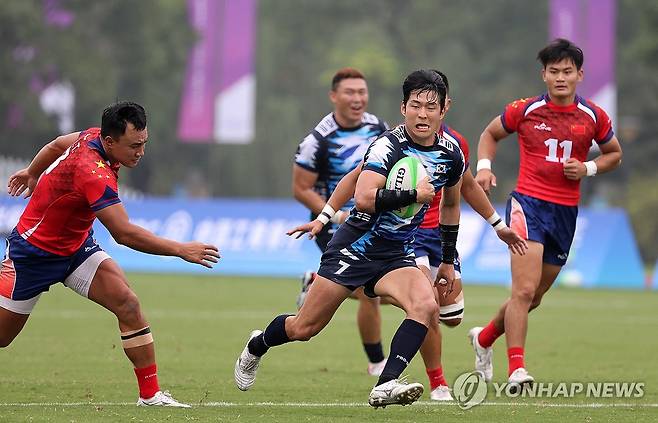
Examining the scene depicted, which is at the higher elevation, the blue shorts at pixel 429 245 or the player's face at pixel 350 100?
the player's face at pixel 350 100

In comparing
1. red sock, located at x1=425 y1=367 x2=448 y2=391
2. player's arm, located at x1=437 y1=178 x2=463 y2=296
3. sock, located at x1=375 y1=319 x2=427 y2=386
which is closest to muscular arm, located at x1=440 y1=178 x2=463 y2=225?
player's arm, located at x1=437 y1=178 x2=463 y2=296

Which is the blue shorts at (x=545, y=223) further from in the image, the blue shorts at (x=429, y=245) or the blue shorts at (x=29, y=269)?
the blue shorts at (x=29, y=269)

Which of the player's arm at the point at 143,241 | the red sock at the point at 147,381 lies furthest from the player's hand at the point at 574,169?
the red sock at the point at 147,381

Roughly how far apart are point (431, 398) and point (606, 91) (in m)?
28.4

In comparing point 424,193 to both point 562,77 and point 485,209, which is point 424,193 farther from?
point 562,77

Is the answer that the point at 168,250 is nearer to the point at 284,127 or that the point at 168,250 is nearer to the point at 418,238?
the point at 418,238

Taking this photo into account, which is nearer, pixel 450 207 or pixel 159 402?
pixel 159 402

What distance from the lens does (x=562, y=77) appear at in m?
11.0

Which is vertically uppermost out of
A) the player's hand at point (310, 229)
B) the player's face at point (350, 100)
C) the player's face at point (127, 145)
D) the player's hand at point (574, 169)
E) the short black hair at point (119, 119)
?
the player's face at point (350, 100)

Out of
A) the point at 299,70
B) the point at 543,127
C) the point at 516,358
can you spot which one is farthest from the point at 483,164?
the point at 299,70

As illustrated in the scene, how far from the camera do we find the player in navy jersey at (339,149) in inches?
488

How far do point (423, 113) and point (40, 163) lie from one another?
9.55 feet

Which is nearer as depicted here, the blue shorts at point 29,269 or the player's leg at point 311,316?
the player's leg at point 311,316

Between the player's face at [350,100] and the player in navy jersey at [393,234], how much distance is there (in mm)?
3217
